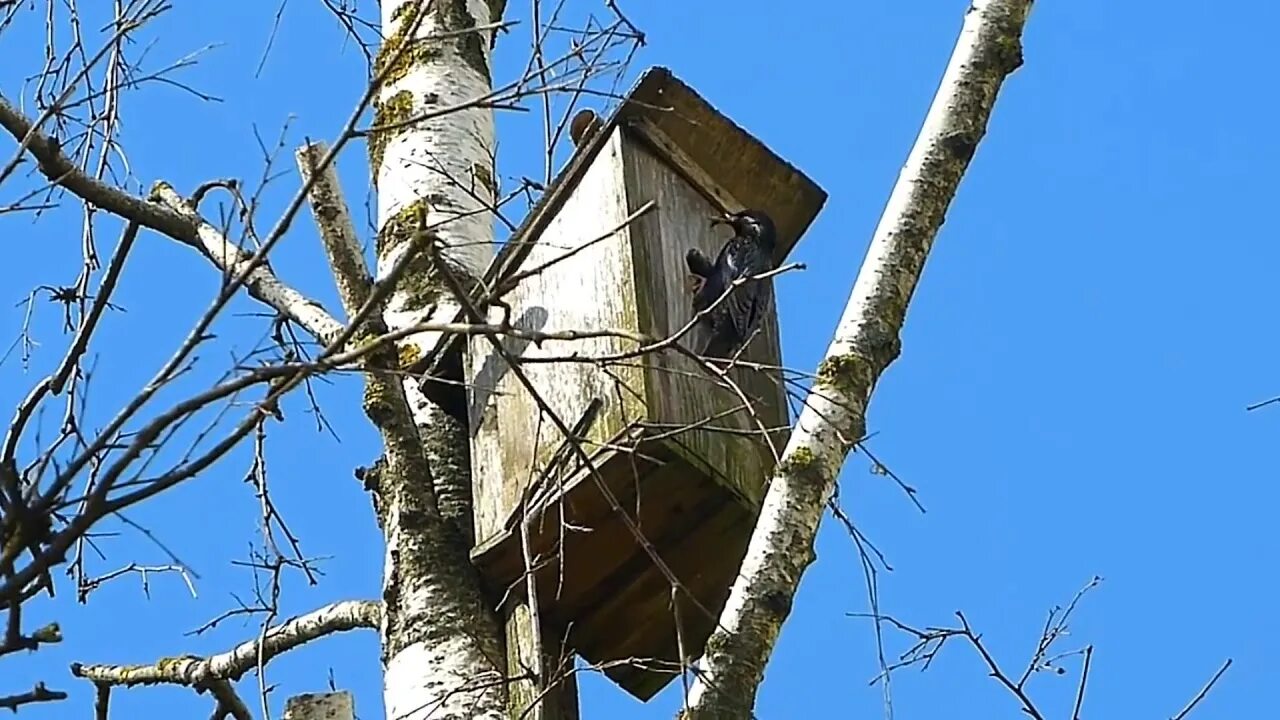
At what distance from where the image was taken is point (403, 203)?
318cm

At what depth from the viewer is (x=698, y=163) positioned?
10.7 feet

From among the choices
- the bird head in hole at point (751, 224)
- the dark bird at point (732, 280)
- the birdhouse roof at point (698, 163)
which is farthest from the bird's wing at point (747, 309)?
the birdhouse roof at point (698, 163)

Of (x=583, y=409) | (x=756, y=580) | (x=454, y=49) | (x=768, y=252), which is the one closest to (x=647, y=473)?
(x=583, y=409)

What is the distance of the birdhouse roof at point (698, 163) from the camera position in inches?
121

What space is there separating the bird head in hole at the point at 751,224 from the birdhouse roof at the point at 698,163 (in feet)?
0.12

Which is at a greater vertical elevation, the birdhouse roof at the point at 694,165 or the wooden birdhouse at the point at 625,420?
the birdhouse roof at the point at 694,165

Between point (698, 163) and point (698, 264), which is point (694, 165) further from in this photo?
point (698, 264)

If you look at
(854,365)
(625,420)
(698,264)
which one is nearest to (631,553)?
(625,420)

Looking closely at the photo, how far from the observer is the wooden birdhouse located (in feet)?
8.59

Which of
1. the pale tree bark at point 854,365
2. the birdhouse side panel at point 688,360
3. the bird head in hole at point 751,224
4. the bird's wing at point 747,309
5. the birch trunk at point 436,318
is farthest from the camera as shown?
the bird head in hole at point 751,224

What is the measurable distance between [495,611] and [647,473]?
265mm

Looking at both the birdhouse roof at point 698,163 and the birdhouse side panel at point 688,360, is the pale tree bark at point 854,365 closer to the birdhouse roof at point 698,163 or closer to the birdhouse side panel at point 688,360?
the birdhouse side panel at point 688,360

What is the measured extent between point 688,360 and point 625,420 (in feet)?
0.71

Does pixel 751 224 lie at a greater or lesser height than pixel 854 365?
greater
